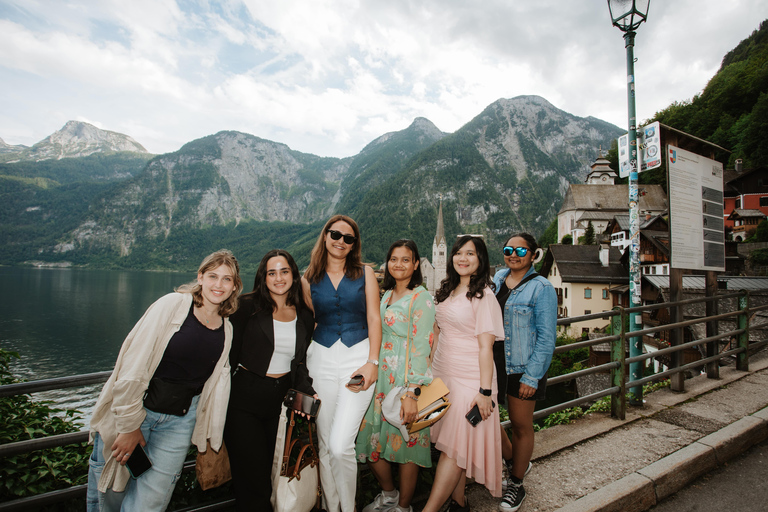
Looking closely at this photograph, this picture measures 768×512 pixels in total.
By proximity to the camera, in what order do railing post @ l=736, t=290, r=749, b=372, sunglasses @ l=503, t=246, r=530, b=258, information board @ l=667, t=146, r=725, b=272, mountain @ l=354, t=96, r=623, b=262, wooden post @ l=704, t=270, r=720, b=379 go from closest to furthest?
sunglasses @ l=503, t=246, r=530, b=258, information board @ l=667, t=146, r=725, b=272, wooden post @ l=704, t=270, r=720, b=379, railing post @ l=736, t=290, r=749, b=372, mountain @ l=354, t=96, r=623, b=262

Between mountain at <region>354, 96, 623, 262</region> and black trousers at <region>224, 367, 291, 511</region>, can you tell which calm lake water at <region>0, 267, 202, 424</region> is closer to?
black trousers at <region>224, 367, 291, 511</region>

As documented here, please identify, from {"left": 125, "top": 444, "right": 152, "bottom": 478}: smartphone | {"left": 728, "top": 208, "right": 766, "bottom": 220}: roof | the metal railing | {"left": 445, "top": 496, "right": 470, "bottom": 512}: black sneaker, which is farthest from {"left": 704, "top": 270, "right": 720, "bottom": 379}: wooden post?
{"left": 728, "top": 208, "right": 766, "bottom": 220}: roof

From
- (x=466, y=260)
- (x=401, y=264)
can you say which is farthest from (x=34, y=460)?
(x=466, y=260)

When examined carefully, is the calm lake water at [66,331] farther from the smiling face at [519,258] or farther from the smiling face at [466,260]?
the smiling face at [519,258]

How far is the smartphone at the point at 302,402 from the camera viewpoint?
2.41m

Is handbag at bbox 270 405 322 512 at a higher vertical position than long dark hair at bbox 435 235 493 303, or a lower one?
lower

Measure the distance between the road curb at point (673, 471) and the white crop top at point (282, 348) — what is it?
2.32 m

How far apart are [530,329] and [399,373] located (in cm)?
115

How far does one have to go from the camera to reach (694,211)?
16.4 ft

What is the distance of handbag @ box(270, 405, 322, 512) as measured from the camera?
2367mm

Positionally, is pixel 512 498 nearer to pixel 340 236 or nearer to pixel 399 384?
pixel 399 384

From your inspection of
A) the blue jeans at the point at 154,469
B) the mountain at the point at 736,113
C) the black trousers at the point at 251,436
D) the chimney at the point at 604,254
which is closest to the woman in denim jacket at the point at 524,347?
the black trousers at the point at 251,436

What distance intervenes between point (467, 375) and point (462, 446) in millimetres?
499

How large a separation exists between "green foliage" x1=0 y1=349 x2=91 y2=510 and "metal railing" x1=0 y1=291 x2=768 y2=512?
184mm
